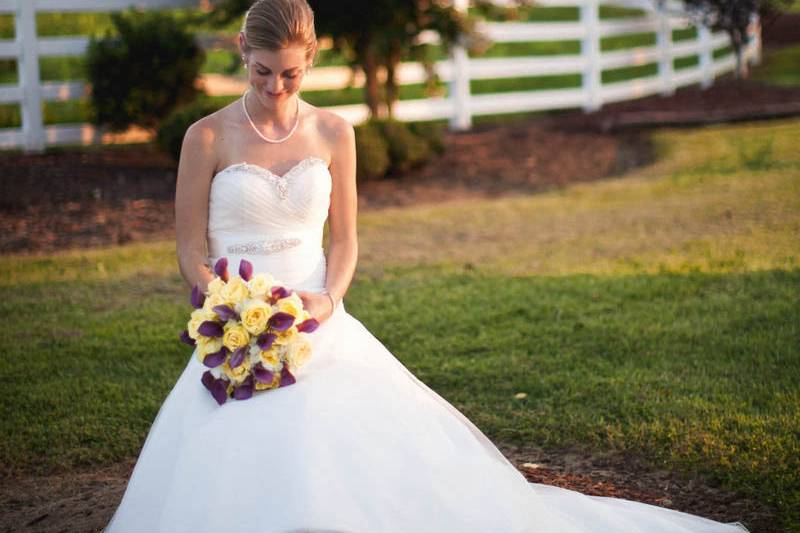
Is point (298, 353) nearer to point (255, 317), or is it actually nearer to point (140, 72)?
point (255, 317)

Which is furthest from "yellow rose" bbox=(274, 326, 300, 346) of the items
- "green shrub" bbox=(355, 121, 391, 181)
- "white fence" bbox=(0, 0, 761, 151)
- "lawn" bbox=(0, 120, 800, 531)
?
"white fence" bbox=(0, 0, 761, 151)

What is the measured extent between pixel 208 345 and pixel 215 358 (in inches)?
1.8

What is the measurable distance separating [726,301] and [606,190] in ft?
15.2

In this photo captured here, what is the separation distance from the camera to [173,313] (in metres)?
6.98

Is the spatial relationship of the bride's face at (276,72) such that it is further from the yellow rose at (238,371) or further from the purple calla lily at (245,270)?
the yellow rose at (238,371)

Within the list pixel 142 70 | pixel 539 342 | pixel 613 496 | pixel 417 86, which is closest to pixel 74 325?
pixel 539 342

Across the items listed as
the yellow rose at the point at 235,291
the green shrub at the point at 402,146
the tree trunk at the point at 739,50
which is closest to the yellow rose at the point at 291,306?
the yellow rose at the point at 235,291

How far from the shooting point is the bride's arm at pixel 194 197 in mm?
3631

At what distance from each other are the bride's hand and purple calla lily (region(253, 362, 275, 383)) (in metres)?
0.36

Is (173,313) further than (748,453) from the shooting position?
Yes

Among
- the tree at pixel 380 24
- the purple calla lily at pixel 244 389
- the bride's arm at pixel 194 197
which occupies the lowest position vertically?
the purple calla lily at pixel 244 389

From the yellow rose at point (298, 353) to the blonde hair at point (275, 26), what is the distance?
100 cm

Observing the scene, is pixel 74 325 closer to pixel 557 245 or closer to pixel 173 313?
pixel 173 313

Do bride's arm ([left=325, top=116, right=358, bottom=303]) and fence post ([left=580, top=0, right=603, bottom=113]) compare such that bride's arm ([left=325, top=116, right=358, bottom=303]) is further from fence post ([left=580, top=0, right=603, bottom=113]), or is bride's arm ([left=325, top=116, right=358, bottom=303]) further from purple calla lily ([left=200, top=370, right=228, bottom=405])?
fence post ([left=580, top=0, right=603, bottom=113])
